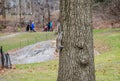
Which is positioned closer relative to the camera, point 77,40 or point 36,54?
point 77,40

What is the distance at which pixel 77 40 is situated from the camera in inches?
270

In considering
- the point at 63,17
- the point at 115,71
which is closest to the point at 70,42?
the point at 63,17

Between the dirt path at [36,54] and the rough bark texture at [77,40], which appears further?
the dirt path at [36,54]

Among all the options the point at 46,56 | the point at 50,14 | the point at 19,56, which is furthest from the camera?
the point at 50,14

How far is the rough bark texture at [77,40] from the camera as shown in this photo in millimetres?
6828

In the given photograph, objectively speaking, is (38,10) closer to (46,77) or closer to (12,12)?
(12,12)

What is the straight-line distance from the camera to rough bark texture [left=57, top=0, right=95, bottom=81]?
6.83m

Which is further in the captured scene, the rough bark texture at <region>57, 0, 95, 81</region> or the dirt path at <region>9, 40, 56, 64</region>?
the dirt path at <region>9, 40, 56, 64</region>

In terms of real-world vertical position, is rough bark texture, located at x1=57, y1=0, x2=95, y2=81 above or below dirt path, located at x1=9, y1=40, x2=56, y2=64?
above

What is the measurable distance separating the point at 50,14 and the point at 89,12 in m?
50.9

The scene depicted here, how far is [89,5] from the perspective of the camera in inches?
270

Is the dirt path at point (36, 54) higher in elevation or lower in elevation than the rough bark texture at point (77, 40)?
lower

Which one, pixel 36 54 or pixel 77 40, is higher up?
pixel 77 40

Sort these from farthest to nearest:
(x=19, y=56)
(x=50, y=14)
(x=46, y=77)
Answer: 1. (x=50, y=14)
2. (x=19, y=56)
3. (x=46, y=77)
